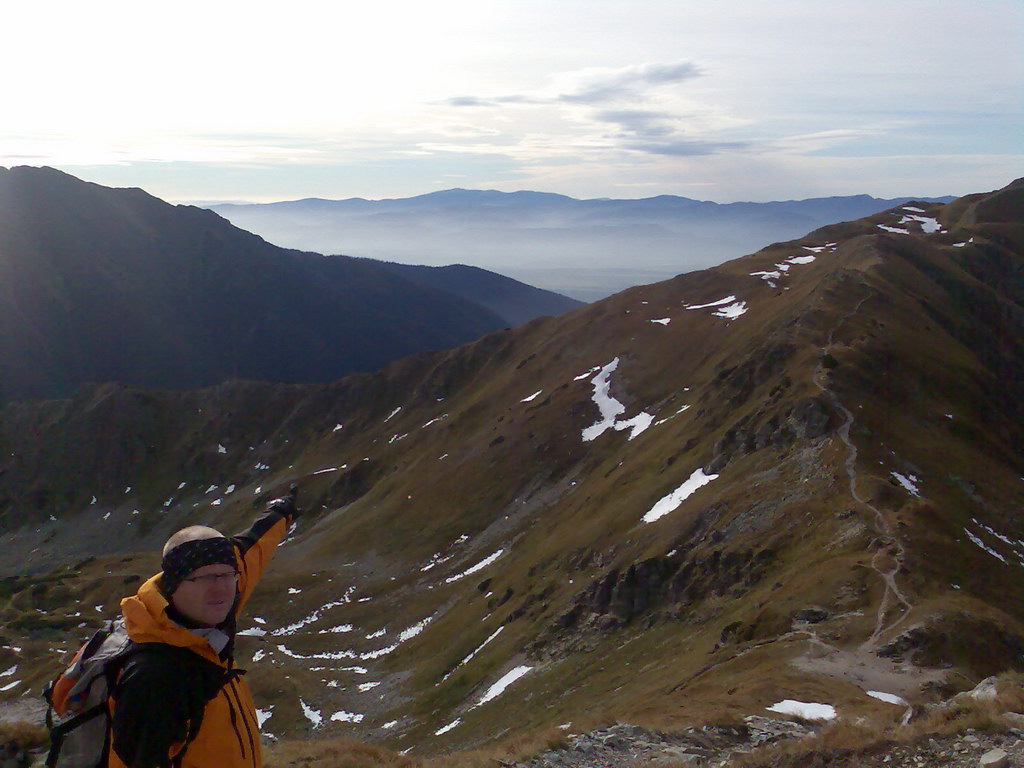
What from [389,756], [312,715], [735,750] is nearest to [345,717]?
[312,715]

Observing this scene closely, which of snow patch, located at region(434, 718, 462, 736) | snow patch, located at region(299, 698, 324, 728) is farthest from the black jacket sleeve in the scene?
snow patch, located at region(299, 698, 324, 728)

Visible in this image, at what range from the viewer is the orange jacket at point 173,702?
5855 mm

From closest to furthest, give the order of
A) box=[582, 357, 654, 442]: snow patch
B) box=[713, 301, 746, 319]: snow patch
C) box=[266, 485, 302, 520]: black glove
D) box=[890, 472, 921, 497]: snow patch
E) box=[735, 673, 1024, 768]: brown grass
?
box=[266, 485, 302, 520]: black glove, box=[735, 673, 1024, 768]: brown grass, box=[890, 472, 921, 497]: snow patch, box=[582, 357, 654, 442]: snow patch, box=[713, 301, 746, 319]: snow patch

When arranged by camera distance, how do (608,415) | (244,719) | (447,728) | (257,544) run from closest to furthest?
(244,719), (257,544), (447,728), (608,415)

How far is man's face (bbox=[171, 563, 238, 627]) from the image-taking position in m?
6.53

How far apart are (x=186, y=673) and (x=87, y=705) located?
0.83 metres

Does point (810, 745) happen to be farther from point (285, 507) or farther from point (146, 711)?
point (146, 711)

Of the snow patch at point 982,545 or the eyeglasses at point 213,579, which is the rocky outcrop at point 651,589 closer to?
the snow patch at point 982,545

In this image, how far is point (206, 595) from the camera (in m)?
6.57

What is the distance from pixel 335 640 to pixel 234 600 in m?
77.4

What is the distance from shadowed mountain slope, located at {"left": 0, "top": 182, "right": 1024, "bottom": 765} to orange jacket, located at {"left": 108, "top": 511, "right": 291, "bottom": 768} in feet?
51.2

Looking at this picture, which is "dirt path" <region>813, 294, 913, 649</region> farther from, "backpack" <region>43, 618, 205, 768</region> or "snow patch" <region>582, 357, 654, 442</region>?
"snow patch" <region>582, 357, 654, 442</region>

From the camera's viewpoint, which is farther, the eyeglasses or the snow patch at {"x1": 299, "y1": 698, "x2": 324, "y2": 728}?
the snow patch at {"x1": 299, "y1": 698, "x2": 324, "y2": 728}

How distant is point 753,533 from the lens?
43812 millimetres
